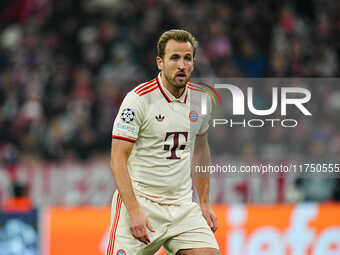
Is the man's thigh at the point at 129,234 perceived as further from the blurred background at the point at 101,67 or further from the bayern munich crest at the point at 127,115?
the blurred background at the point at 101,67

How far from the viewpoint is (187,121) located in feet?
14.8

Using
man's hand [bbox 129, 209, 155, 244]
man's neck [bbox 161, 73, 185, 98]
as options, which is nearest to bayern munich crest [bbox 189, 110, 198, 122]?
man's neck [bbox 161, 73, 185, 98]

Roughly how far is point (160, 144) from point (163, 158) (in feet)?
0.30

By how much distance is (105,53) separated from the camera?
11.3 meters

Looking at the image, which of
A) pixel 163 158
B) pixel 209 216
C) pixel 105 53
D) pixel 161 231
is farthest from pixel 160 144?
pixel 105 53

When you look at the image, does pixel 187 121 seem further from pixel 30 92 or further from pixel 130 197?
pixel 30 92

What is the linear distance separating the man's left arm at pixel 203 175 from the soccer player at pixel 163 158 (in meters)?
0.16

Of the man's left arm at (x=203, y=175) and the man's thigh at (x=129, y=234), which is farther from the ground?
the man's left arm at (x=203, y=175)

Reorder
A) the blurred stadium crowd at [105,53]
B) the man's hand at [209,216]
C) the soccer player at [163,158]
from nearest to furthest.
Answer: the soccer player at [163,158], the man's hand at [209,216], the blurred stadium crowd at [105,53]

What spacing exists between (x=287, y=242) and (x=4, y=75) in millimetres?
5696

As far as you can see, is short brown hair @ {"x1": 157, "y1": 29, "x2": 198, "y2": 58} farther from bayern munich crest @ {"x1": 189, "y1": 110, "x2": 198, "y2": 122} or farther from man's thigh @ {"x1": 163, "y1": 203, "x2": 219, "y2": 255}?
man's thigh @ {"x1": 163, "y1": 203, "x2": 219, "y2": 255}

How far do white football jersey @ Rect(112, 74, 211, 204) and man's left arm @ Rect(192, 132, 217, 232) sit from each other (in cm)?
21

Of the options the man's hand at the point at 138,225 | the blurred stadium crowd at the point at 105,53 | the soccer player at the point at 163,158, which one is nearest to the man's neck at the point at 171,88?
the soccer player at the point at 163,158

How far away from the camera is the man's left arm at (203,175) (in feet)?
15.6
